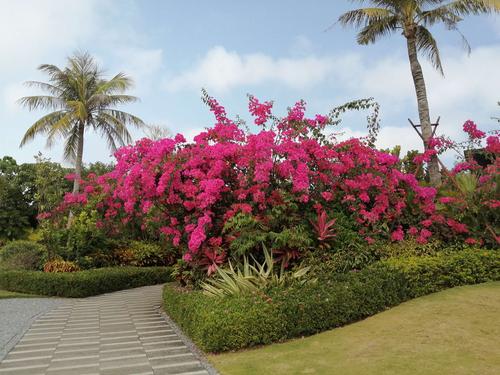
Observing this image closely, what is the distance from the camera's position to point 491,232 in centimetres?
884

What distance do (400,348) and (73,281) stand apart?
28.3 ft

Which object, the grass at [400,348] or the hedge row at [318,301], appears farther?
the hedge row at [318,301]

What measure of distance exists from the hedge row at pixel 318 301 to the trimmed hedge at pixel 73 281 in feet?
13.2

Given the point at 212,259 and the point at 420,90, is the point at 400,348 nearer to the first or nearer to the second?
the point at 212,259

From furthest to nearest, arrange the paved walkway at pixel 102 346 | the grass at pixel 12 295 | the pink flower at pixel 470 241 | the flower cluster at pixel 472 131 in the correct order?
the grass at pixel 12 295
the flower cluster at pixel 472 131
the pink flower at pixel 470 241
the paved walkway at pixel 102 346

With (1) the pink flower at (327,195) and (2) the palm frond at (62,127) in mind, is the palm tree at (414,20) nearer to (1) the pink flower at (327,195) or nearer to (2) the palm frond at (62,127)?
(1) the pink flower at (327,195)

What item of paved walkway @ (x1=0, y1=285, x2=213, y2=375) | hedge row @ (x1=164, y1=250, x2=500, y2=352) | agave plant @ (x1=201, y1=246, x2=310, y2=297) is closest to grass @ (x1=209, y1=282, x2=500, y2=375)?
hedge row @ (x1=164, y1=250, x2=500, y2=352)

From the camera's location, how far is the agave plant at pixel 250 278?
669 cm

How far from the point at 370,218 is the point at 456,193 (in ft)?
8.38

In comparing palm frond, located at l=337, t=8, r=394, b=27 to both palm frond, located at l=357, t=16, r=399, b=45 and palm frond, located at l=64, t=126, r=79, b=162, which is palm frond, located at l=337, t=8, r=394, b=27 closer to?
palm frond, located at l=357, t=16, r=399, b=45

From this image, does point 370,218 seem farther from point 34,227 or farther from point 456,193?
point 34,227


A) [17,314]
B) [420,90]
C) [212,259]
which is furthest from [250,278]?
[420,90]

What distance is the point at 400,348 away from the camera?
16.8ft

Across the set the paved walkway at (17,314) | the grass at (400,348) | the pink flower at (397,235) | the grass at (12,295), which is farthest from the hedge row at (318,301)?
the grass at (12,295)
